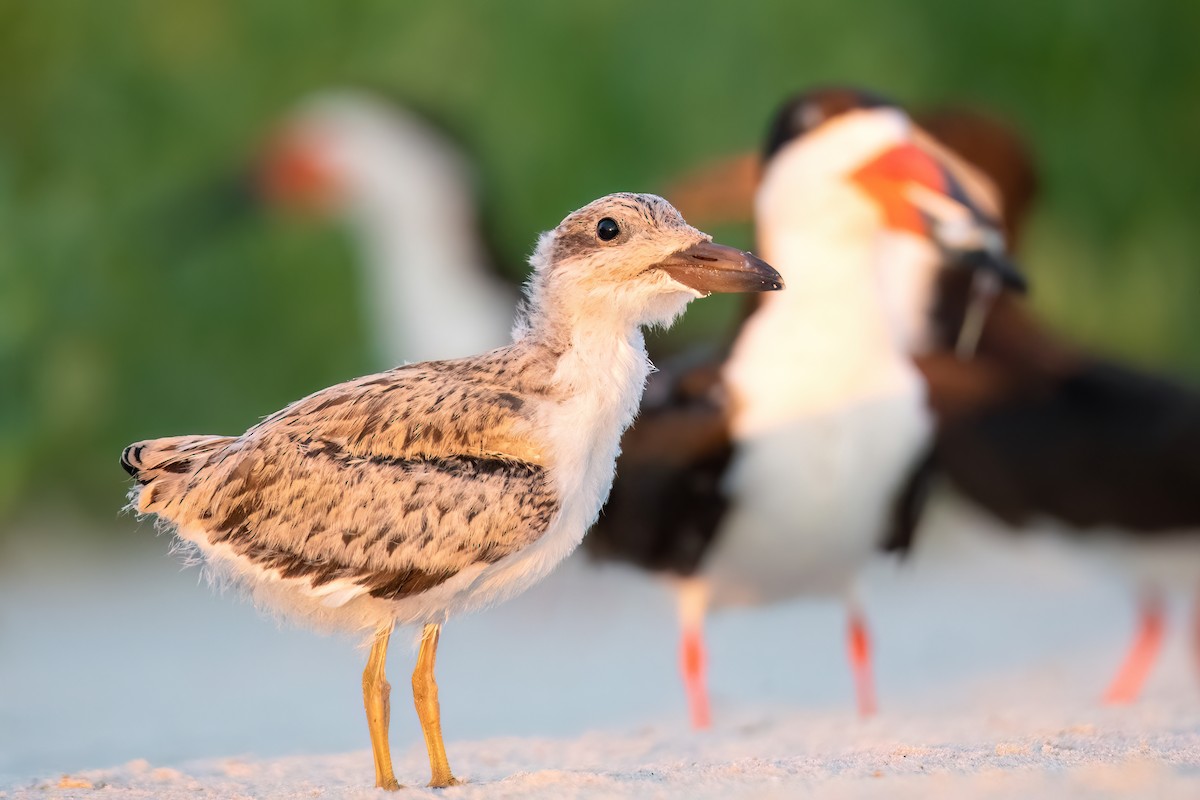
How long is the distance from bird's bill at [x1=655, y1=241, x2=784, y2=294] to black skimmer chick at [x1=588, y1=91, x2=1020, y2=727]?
1726 millimetres

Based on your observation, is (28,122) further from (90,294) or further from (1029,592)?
(1029,592)

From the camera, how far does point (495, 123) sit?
33.6 ft

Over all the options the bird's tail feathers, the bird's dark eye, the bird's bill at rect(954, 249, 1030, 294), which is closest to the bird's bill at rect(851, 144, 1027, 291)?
the bird's bill at rect(954, 249, 1030, 294)

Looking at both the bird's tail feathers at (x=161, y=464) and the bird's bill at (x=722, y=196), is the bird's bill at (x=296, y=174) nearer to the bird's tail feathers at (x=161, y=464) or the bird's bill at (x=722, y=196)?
the bird's bill at (x=722, y=196)

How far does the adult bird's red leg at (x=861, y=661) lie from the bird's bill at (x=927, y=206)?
128 centimetres

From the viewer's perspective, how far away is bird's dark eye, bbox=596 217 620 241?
3582 millimetres

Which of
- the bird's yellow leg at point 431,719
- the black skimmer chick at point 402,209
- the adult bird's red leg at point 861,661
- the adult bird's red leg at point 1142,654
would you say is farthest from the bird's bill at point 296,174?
the bird's yellow leg at point 431,719

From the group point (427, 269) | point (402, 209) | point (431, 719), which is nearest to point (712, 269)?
point (431, 719)

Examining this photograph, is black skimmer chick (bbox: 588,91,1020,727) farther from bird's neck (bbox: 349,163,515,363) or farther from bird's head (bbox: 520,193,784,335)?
bird's neck (bbox: 349,163,515,363)

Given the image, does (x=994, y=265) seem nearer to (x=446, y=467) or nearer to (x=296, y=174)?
(x=446, y=467)

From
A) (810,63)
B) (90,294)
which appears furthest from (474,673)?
(810,63)

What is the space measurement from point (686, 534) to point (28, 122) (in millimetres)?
6424

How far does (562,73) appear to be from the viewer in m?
10.1

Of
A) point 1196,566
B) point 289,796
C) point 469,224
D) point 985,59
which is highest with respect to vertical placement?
point 985,59
